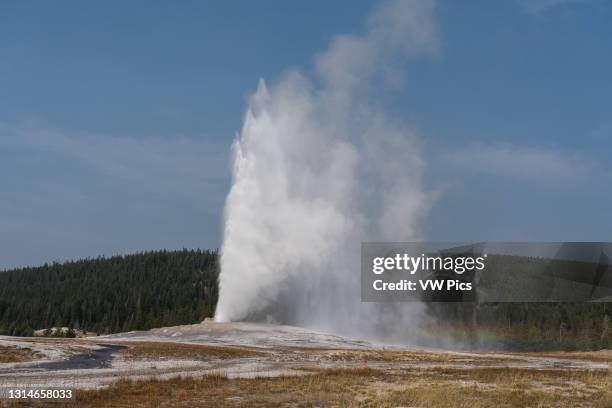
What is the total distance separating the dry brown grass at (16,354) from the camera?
3405cm

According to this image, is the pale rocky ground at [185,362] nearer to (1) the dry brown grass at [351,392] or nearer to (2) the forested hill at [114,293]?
(1) the dry brown grass at [351,392]

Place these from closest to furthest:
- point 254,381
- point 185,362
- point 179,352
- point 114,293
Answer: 1. point 254,381
2. point 185,362
3. point 179,352
4. point 114,293

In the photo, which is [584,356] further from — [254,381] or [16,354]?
[16,354]

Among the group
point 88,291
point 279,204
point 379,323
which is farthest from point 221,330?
point 88,291

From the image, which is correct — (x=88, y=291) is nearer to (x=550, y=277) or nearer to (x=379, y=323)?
(x=379, y=323)

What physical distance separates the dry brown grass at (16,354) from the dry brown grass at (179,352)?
557 centimetres

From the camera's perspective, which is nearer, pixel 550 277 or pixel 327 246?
pixel 327 246

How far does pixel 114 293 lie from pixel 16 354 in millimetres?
115615

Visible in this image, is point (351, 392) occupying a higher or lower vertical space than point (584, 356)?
higher

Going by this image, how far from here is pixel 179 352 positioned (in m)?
42.9

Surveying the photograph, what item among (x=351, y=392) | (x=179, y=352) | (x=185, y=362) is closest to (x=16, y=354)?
(x=185, y=362)

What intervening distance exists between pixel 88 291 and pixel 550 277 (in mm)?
108817

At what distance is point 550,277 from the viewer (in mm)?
138750

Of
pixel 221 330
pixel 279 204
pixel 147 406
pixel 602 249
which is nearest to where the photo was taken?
pixel 147 406
